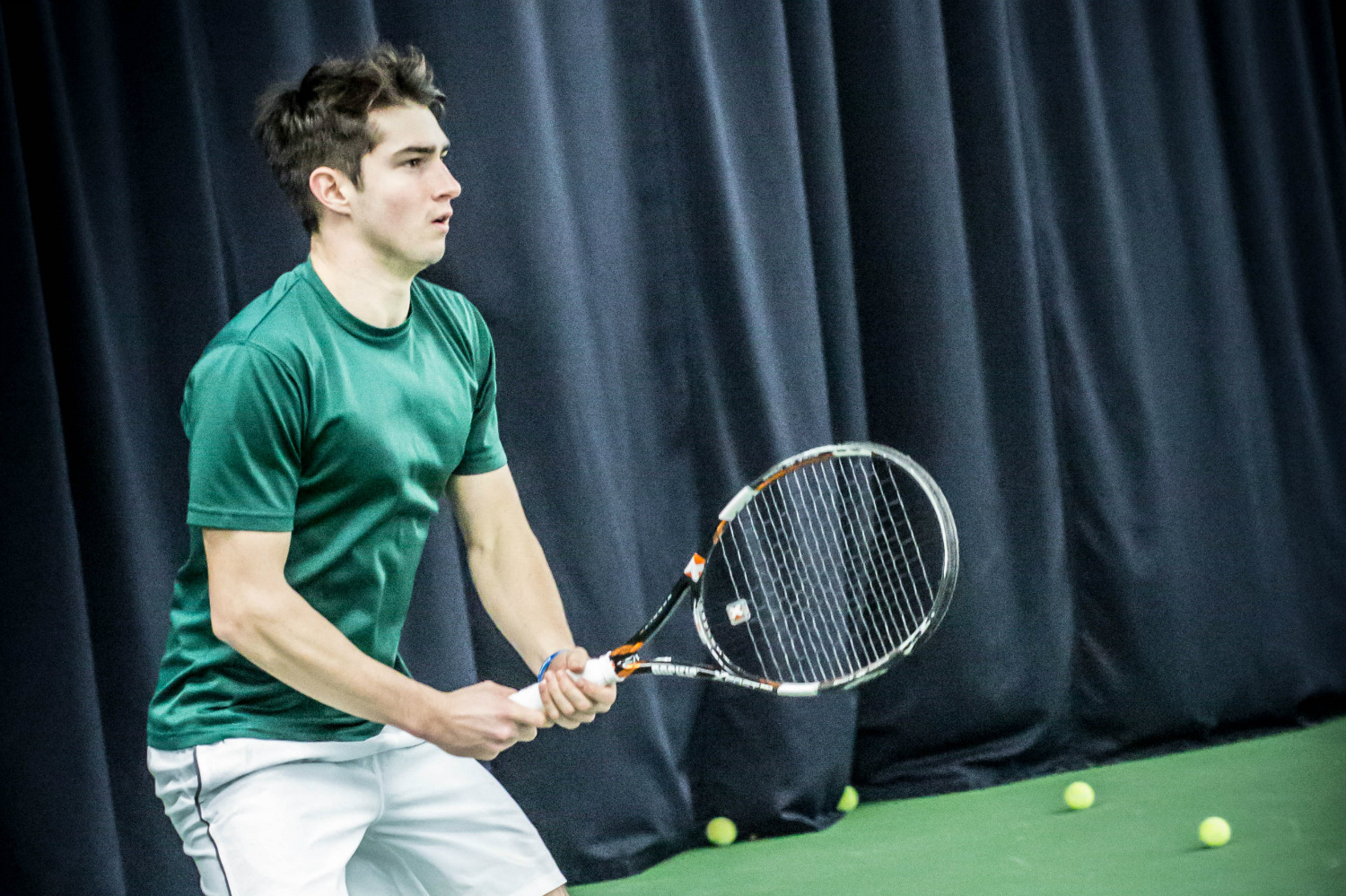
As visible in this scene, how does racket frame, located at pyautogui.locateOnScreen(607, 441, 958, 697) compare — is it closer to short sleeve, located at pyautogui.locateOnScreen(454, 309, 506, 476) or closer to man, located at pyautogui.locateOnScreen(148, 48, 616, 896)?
man, located at pyautogui.locateOnScreen(148, 48, 616, 896)

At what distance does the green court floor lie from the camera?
305cm

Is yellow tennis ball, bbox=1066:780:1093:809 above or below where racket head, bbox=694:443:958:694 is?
below

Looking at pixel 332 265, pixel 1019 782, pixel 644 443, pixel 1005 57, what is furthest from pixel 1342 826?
pixel 332 265

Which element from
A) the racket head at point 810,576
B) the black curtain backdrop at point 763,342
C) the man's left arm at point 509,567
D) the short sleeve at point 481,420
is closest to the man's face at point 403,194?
the short sleeve at point 481,420

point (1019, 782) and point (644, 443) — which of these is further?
point (1019, 782)

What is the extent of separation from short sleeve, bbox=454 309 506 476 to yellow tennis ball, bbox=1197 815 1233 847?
184 cm

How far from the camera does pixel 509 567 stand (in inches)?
97.3

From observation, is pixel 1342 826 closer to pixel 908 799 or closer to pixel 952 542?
pixel 908 799

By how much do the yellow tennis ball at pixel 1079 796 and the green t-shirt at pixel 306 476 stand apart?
2.08 meters

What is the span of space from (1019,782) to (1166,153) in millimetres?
1906

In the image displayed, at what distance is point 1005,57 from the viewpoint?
4031 millimetres

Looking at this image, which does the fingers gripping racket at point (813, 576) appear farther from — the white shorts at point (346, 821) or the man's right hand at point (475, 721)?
the man's right hand at point (475, 721)

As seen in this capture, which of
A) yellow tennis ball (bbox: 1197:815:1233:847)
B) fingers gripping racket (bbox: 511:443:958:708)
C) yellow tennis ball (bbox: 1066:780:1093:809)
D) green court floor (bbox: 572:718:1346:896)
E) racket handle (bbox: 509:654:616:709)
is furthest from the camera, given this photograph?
yellow tennis ball (bbox: 1066:780:1093:809)

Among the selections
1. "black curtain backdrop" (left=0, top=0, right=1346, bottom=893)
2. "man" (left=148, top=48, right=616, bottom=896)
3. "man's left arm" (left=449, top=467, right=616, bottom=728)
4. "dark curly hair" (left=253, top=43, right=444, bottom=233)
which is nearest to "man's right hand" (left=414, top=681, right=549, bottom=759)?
"man" (left=148, top=48, right=616, bottom=896)
